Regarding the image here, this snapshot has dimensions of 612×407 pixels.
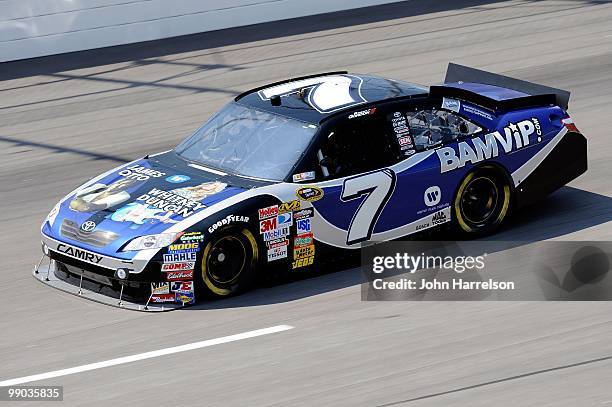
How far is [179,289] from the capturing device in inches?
353

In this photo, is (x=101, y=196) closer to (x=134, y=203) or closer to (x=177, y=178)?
(x=134, y=203)

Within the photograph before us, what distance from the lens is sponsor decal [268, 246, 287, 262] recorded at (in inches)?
366

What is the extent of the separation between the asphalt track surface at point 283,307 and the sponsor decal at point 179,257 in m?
0.40

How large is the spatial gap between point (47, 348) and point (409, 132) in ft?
11.3

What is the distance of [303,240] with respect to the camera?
945 cm

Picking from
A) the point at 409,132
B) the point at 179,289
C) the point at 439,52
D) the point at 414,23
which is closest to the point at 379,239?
the point at 409,132

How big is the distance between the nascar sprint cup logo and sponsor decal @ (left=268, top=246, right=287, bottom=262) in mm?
1595

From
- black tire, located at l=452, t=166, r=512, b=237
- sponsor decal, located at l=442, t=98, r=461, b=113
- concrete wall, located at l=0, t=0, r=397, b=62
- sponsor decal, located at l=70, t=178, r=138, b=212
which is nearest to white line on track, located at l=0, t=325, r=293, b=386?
sponsor decal, located at l=70, t=178, r=138, b=212

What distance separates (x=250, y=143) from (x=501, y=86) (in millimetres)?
2822

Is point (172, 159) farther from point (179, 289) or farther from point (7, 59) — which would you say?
point (7, 59)

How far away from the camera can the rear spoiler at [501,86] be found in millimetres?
→ 10797

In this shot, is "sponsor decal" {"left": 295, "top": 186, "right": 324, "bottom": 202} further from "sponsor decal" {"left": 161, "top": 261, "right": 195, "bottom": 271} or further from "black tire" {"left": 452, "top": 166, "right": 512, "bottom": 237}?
"black tire" {"left": 452, "top": 166, "right": 512, "bottom": 237}

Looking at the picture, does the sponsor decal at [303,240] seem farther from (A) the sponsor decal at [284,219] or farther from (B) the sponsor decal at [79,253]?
(B) the sponsor decal at [79,253]

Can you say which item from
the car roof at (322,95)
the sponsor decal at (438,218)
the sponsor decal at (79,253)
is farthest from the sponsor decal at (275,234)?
the sponsor decal at (438,218)
